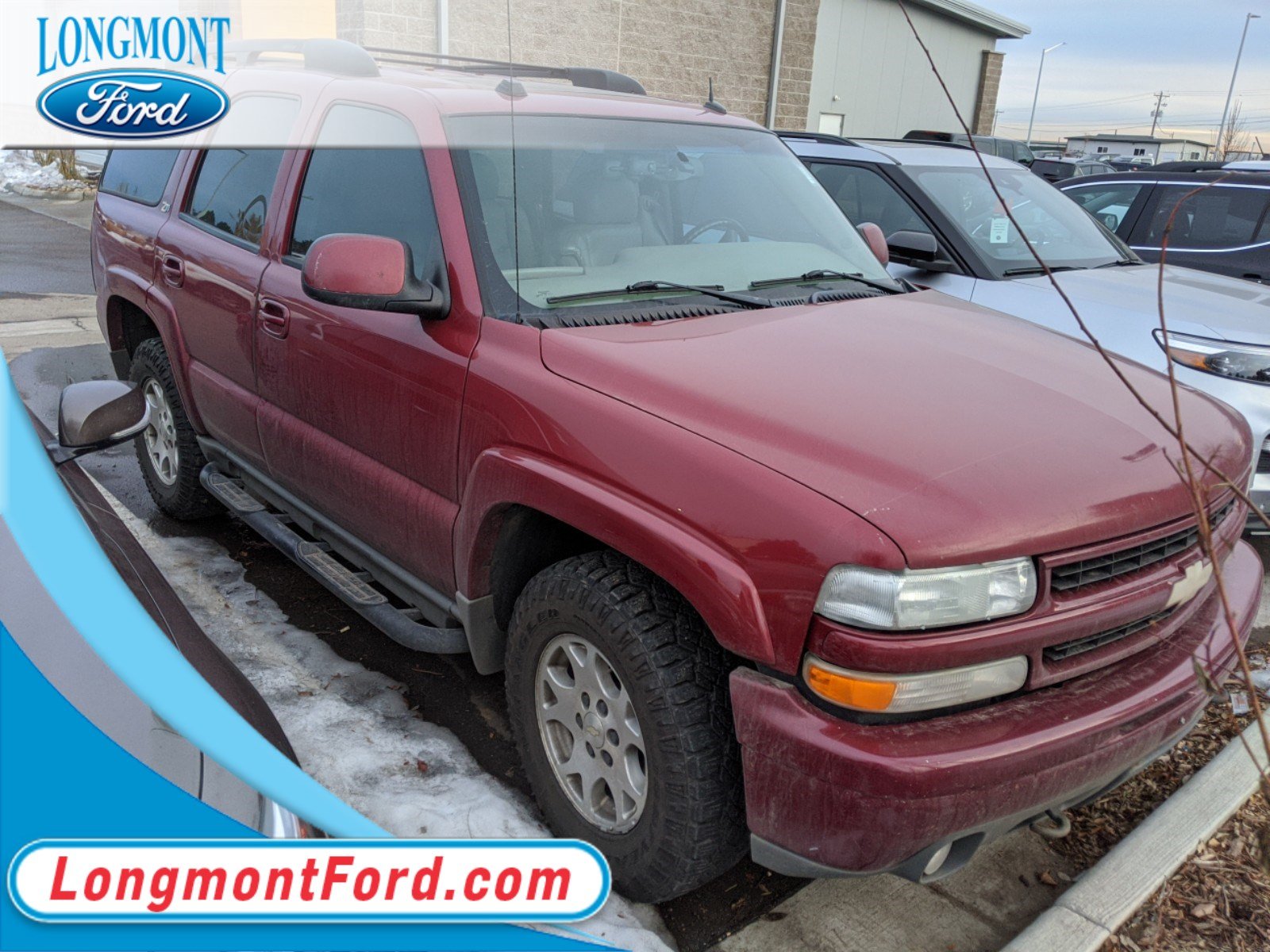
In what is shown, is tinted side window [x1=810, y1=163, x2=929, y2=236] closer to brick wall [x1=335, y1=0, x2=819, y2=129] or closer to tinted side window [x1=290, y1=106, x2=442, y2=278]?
brick wall [x1=335, y1=0, x2=819, y2=129]

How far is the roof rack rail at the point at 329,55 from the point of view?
352cm

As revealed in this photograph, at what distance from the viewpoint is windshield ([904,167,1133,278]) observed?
5582 mm

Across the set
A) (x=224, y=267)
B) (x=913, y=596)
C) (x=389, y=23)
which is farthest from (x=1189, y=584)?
(x=389, y=23)

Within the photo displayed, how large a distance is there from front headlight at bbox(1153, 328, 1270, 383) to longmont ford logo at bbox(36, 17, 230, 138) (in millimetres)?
3925

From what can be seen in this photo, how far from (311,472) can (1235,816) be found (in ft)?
9.84

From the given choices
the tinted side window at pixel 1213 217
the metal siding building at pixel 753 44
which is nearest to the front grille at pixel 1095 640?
the metal siding building at pixel 753 44

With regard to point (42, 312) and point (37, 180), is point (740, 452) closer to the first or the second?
point (42, 312)

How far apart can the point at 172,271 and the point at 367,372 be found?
1682 mm

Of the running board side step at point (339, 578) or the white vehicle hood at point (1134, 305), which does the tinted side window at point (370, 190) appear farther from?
the white vehicle hood at point (1134, 305)

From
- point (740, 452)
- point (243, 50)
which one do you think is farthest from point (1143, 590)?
point (243, 50)

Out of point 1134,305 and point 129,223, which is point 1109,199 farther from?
point 129,223

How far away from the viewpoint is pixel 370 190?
3301mm

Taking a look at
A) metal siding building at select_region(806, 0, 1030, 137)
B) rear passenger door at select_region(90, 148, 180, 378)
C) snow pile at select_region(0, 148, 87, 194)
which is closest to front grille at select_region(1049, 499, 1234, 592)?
rear passenger door at select_region(90, 148, 180, 378)

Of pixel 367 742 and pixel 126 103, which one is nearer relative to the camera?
pixel 126 103
